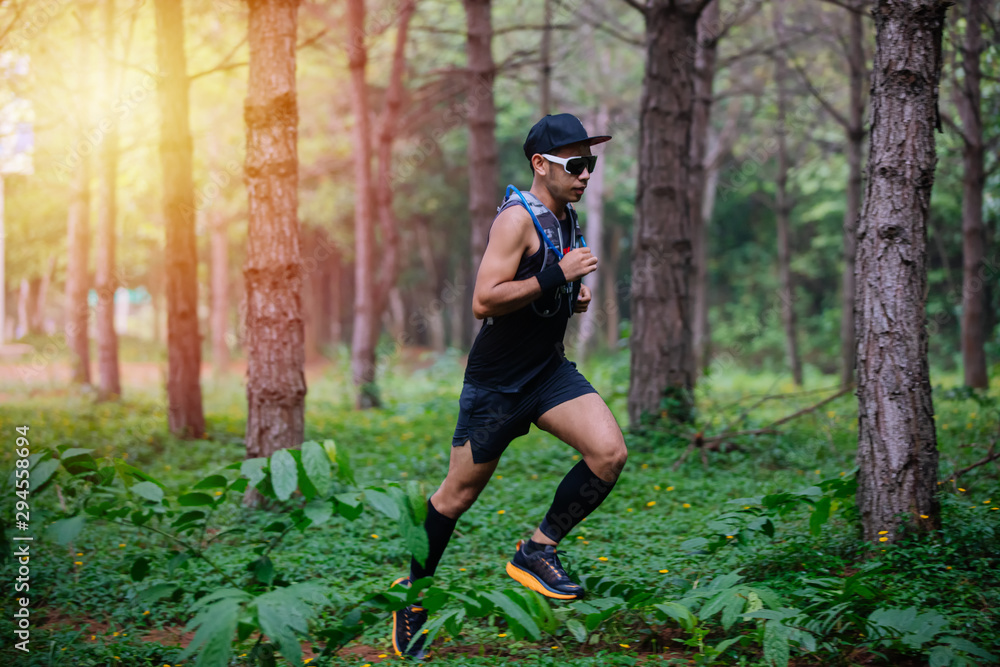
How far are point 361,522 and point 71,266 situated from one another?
438 inches

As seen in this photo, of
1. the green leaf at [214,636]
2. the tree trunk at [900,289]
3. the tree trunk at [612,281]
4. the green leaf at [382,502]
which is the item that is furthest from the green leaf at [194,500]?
the tree trunk at [612,281]

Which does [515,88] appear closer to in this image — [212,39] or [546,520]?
[212,39]

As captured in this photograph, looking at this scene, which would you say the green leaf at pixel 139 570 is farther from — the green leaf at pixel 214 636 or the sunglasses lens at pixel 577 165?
the sunglasses lens at pixel 577 165

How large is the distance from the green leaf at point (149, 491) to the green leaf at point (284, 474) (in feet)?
1.87

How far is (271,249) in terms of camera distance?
19.8ft

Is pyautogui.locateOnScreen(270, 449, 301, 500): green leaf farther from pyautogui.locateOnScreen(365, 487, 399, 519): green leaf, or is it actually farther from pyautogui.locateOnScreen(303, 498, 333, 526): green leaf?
pyautogui.locateOnScreen(365, 487, 399, 519): green leaf

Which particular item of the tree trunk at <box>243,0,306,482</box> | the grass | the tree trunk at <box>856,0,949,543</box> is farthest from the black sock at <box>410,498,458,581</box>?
the tree trunk at <box>243,0,306,482</box>

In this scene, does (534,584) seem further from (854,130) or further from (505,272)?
(854,130)

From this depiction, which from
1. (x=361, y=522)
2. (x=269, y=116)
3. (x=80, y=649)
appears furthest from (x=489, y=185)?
(x=80, y=649)

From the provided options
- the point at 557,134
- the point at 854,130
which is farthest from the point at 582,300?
the point at 854,130

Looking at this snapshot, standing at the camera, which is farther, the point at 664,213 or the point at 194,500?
the point at 664,213

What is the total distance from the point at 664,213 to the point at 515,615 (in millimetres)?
6348

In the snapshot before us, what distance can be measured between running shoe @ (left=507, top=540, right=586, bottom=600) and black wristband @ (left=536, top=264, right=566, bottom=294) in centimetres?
133

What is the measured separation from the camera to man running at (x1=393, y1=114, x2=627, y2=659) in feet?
11.6
